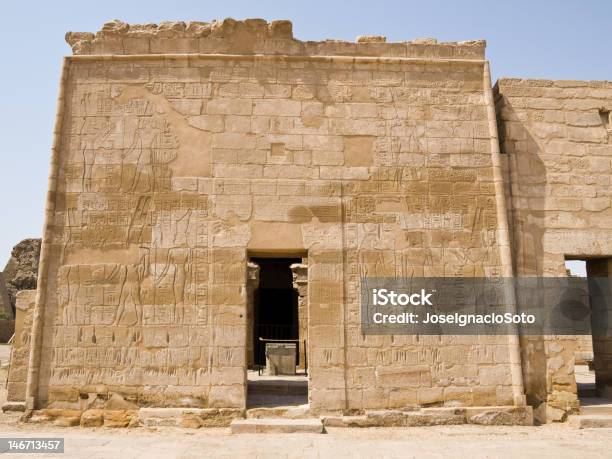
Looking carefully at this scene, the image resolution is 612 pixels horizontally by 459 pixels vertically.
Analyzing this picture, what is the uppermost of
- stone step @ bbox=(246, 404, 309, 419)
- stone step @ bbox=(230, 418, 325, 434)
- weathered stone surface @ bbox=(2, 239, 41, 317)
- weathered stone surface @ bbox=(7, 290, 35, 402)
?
weathered stone surface @ bbox=(2, 239, 41, 317)

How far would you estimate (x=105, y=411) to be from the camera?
21.6 ft

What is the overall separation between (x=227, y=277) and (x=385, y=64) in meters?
3.94

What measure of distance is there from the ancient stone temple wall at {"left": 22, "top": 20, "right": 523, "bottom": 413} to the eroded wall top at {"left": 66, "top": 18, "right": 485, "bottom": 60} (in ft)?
0.10

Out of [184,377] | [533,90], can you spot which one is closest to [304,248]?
[184,377]

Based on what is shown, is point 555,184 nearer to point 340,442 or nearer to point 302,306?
point 340,442

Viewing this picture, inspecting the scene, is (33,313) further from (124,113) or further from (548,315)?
(548,315)

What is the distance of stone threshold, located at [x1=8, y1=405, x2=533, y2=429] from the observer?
21.3ft

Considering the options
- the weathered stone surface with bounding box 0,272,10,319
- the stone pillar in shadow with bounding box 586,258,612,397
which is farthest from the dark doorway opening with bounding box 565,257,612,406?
the weathered stone surface with bounding box 0,272,10,319

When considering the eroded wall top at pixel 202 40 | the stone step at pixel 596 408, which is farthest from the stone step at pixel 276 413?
the eroded wall top at pixel 202 40

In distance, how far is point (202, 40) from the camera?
24.7 ft

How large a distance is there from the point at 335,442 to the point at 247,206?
3.26 meters

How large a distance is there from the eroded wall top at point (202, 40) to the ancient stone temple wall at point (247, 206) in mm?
30

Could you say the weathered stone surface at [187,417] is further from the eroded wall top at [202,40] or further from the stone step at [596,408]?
the eroded wall top at [202,40]

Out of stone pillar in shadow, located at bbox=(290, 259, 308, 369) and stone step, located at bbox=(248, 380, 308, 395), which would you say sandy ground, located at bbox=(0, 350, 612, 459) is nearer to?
stone step, located at bbox=(248, 380, 308, 395)
